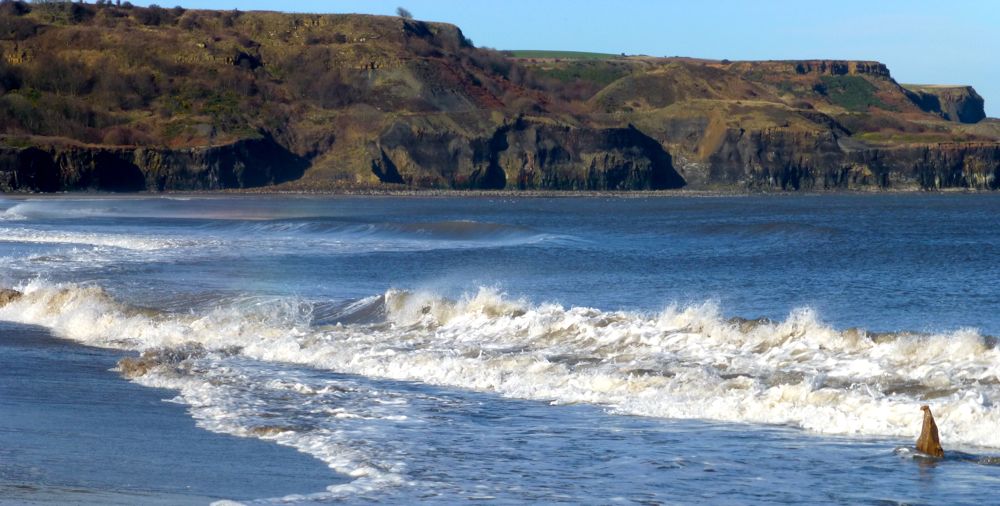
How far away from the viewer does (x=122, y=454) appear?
1068cm

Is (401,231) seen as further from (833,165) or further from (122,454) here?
(833,165)

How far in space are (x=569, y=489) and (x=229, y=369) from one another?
25.3ft

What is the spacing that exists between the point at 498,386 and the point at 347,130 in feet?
402

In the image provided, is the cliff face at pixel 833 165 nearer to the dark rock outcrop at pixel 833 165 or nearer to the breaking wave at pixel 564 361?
the dark rock outcrop at pixel 833 165

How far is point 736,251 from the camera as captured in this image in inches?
1596

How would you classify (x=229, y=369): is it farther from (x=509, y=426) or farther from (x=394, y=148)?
(x=394, y=148)

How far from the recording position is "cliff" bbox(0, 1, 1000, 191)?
124438 mm

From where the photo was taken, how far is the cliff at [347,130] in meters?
124

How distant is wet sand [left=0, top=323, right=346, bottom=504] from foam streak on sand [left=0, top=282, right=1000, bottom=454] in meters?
0.41

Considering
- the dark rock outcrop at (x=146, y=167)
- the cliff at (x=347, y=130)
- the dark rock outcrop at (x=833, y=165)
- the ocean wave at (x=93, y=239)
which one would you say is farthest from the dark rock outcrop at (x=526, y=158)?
the ocean wave at (x=93, y=239)

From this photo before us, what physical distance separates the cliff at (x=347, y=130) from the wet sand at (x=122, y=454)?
10449cm

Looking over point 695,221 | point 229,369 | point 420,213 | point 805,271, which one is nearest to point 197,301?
point 229,369

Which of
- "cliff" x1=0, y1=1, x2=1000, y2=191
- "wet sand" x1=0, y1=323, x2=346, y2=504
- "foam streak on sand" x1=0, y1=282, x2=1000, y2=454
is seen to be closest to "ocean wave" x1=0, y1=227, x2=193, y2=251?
"foam streak on sand" x1=0, y1=282, x2=1000, y2=454

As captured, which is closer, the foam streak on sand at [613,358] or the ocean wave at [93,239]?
the foam streak on sand at [613,358]
